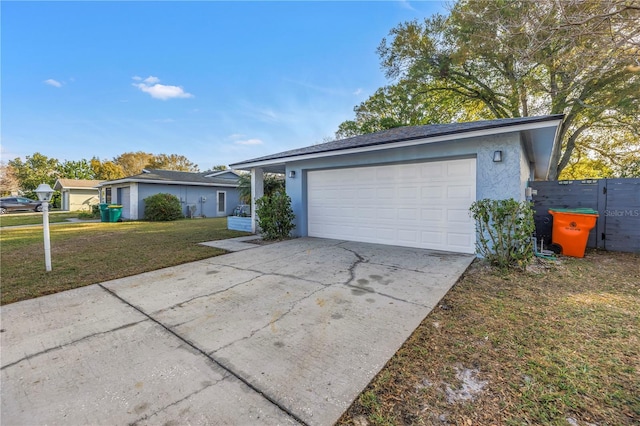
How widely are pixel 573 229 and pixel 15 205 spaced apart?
38.0 meters

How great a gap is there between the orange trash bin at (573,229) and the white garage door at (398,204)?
7.31 feet

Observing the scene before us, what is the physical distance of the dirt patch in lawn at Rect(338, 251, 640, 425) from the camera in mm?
1647

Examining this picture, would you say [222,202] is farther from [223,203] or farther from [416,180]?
[416,180]

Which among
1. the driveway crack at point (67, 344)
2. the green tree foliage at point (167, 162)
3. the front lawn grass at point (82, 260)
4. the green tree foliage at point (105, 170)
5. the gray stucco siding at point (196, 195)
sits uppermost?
the green tree foliage at point (167, 162)

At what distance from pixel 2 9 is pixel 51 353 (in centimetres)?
945

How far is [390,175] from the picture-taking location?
A: 6.91m

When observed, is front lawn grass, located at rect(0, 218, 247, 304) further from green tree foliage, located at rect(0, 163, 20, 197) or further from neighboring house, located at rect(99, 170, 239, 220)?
green tree foliage, located at rect(0, 163, 20, 197)

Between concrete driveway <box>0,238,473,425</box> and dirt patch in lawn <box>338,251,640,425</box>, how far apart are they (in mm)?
224

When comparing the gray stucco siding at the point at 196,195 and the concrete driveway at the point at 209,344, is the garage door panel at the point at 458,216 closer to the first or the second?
the concrete driveway at the point at 209,344

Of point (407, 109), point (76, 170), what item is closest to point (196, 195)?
point (407, 109)

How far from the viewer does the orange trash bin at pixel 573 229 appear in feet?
18.9

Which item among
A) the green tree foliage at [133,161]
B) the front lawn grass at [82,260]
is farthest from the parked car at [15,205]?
the front lawn grass at [82,260]

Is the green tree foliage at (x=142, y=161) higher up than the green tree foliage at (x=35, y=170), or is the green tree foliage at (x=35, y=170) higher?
the green tree foliage at (x=142, y=161)

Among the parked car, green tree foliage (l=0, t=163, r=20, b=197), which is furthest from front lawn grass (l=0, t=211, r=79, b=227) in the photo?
green tree foliage (l=0, t=163, r=20, b=197)
